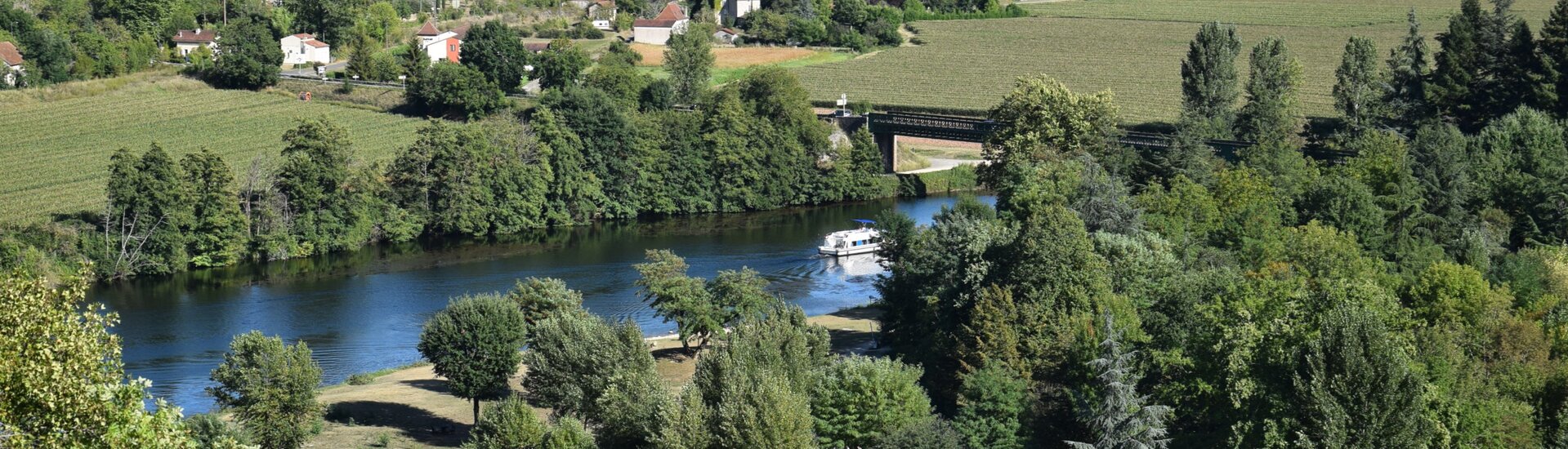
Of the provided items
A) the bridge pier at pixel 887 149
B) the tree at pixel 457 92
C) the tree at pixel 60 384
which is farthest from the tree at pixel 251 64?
the tree at pixel 60 384

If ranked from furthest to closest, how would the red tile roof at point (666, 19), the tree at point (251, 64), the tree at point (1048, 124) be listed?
the red tile roof at point (666, 19)
the tree at point (251, 64)
the tree at point (1048, 124)

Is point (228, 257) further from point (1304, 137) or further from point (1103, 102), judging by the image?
point (1304, 137)

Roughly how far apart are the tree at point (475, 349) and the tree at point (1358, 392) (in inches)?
804

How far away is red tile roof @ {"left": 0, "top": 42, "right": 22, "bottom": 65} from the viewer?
90.8 meters

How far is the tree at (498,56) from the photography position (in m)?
93.2

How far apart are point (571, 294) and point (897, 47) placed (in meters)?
70.2

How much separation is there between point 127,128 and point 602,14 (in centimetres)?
4710

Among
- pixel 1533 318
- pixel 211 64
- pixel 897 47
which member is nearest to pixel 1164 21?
pixel 897 47

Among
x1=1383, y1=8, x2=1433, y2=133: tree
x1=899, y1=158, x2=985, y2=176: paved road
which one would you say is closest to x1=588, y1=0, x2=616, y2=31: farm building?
x1=899, y1=158, x2=985, y2=176: paved road

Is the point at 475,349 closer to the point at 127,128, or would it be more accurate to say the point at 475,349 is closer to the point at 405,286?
the point at 405,286

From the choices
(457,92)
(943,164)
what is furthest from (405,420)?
(943,164)

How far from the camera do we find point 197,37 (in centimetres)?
10562

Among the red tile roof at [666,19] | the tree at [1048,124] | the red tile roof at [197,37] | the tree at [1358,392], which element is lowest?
the tree at [1358,392]

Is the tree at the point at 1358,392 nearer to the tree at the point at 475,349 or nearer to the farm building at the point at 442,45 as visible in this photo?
the tree at the point at 475,349
